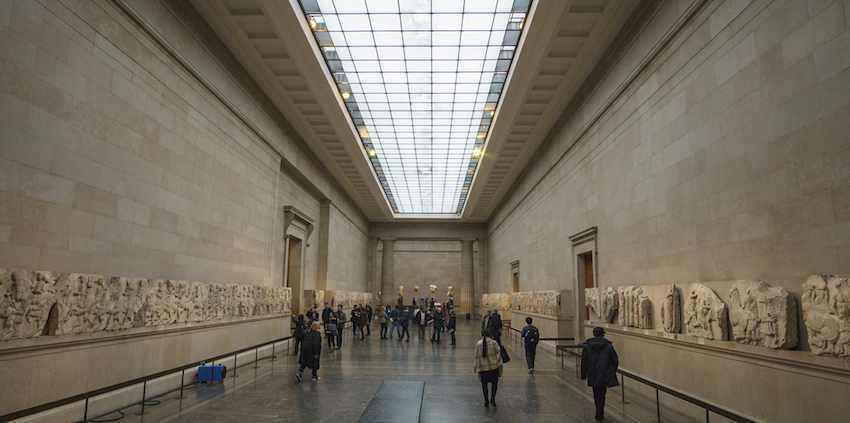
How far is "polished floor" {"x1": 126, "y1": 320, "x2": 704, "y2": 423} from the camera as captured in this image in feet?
25.9

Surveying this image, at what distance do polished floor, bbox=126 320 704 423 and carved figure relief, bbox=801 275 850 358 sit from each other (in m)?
3.09

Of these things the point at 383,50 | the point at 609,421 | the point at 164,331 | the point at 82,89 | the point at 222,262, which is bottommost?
the point at 609,421

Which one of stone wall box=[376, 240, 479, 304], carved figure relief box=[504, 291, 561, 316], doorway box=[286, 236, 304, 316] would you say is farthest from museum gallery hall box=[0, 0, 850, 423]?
stone wall box=[376, 240, 479, 304]

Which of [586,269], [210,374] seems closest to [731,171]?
[586,269]

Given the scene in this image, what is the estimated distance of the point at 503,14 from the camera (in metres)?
11.9

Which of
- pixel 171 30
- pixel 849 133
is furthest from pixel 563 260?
pixel 171 30

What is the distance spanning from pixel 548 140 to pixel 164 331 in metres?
14.5

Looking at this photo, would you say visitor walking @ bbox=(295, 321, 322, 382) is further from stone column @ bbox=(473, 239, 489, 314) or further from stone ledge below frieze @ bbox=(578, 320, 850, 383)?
stone column @ bbox=(473, 239, 489, 314)

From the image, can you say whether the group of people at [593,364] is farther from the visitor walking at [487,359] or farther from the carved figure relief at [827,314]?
the carved figure relief at [827,314]

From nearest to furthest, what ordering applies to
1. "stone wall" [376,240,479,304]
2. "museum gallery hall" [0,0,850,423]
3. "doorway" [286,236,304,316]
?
"museum gallery hall" [0,0,850,423] < "doorway" [286,236,304,316] < "stone wall" [376,240,479,304]

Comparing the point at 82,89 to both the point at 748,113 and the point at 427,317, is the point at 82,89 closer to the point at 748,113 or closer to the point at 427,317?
the point at 748,113

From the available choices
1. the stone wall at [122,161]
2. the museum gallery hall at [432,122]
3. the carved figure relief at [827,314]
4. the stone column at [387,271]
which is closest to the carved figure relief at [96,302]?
the museum gallery hall at [432,122]

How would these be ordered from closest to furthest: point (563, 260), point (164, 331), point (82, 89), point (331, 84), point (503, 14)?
1. point (82, 89)
2. point (164, 331)
3. point (503, 14)
4. point (331, 84)
5. point (563, 260)

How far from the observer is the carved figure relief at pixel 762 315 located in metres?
5.97
